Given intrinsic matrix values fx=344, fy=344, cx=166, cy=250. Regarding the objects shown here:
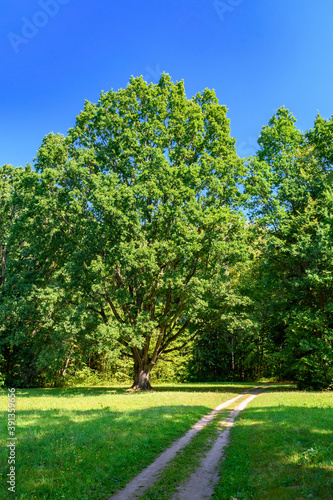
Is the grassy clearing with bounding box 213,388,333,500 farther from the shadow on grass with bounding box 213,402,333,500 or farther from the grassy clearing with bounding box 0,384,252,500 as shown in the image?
the grassy clearing with bounding box 0,384,252,500

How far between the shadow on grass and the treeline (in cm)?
1294

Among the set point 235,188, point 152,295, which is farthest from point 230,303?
point 235,188

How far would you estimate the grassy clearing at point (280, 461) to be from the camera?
19.6ft

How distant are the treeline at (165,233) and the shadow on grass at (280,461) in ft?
42.4

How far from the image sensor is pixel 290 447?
8055 mm

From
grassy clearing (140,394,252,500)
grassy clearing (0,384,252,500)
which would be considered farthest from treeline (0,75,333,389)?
grassy clearing (140,394,252,500)

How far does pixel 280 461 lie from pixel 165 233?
17714mm

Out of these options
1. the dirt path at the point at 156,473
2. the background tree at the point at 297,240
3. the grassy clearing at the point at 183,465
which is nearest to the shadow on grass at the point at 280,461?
the dirt path at the point at 156,473

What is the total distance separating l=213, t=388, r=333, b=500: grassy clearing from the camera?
5.96m

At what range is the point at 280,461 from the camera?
24.0 ft

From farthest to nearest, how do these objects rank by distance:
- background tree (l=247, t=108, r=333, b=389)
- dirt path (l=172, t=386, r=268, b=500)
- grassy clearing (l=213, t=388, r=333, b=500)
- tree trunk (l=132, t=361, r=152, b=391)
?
tree trunk (l=132, t=361, r=152, b=391), background tree (l=247, t=108, r=333, b=389), dirt path (l=172, t=386, r=268, b=500), grassy clearing (l=213, t=388, r=333, b=500)

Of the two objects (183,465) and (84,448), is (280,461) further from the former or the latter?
(84,448)

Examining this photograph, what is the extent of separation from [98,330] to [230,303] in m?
10.4

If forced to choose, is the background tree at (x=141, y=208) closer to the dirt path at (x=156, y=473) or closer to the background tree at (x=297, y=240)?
the background tree at (x=297, y=240)
